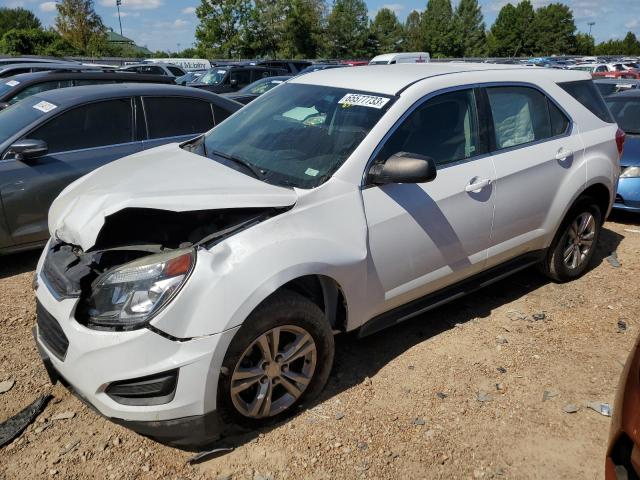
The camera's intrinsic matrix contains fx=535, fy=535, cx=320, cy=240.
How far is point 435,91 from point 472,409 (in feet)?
6.27

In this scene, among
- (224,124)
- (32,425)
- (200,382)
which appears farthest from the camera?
(224,124)

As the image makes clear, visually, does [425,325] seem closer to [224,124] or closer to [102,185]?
[224,124]

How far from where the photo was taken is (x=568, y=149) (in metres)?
4.05

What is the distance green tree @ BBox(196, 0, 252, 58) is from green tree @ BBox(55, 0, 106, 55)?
874cm

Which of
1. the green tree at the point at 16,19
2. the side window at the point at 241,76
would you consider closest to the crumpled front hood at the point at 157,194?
the side window at the point at 241,76

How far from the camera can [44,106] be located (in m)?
4.95

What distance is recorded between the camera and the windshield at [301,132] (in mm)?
3018

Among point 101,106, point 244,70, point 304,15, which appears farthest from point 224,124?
point 304,15

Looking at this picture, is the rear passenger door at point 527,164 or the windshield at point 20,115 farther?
the windshield at point 20,115

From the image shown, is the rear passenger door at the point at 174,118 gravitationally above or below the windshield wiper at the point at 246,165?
below

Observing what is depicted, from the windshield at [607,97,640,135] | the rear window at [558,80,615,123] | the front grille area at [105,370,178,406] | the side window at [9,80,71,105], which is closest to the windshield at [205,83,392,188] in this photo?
the front grille area at [105,370,178,406]

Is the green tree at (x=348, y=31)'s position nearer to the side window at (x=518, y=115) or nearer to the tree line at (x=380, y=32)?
the tree line at (x=380, y=32)

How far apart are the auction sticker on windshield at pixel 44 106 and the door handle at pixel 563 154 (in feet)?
14.2

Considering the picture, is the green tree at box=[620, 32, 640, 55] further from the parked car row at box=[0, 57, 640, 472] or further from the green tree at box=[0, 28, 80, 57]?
the parked car row at box=[0, 57, 640, 472]
